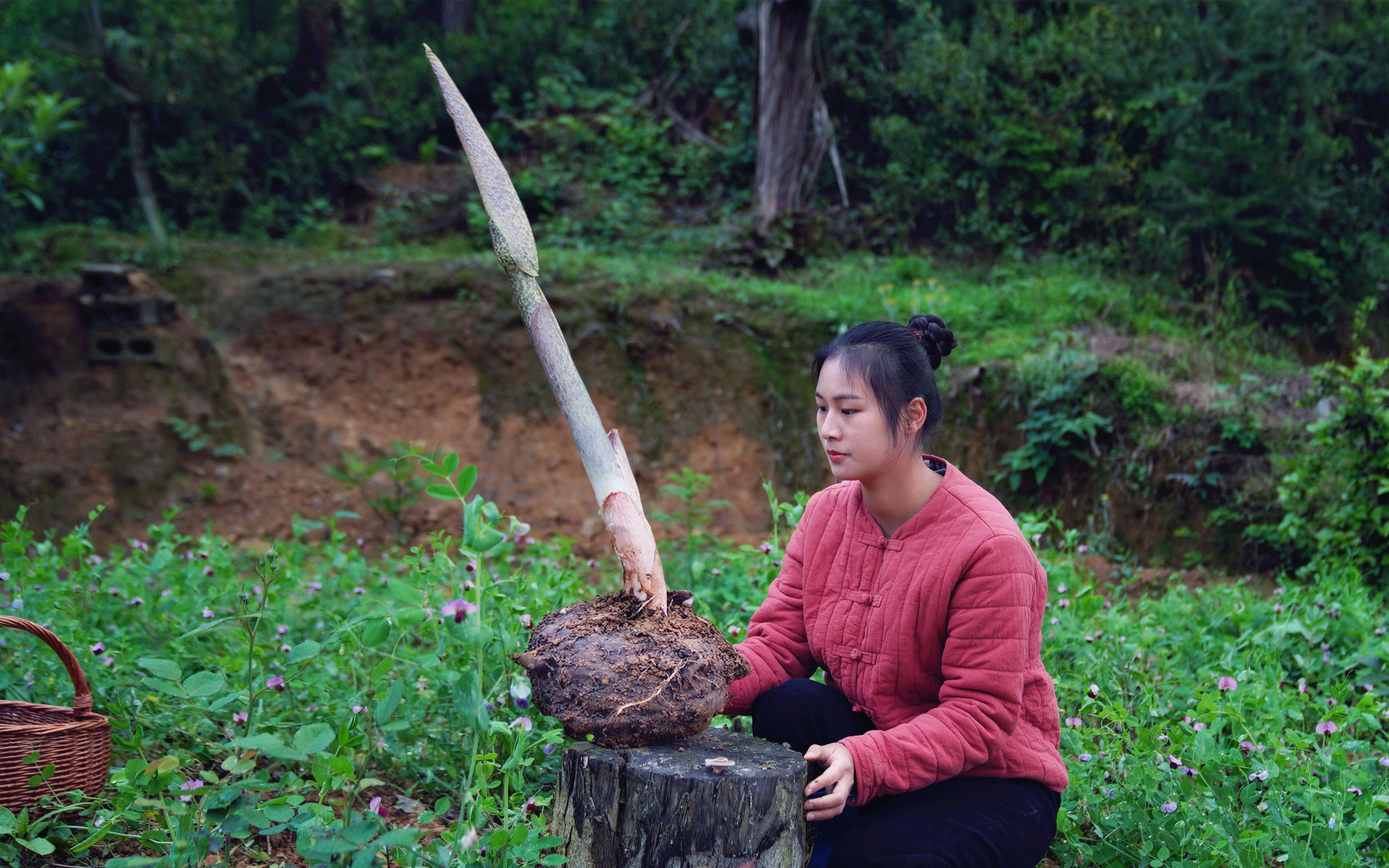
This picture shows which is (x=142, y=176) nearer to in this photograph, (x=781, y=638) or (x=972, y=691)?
(x=781, y=638)

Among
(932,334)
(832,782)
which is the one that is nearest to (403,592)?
(832,782)

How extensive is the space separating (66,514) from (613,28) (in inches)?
304

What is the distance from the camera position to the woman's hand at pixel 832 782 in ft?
5.71

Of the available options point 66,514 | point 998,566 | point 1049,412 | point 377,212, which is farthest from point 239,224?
point 998,566

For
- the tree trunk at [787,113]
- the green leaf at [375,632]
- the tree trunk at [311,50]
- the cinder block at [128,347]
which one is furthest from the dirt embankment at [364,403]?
the green leaf at [375,632]

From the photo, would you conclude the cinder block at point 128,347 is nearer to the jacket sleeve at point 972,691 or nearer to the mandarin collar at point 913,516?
the mandarin collar at point 913,516

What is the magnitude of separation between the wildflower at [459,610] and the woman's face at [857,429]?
2.63 feet

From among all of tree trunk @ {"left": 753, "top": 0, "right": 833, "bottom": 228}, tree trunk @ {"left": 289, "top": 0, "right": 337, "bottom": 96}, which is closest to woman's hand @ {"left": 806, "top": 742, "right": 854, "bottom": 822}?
tree trunk @ {"left": 753, "top": 0, "right": 833, "bottom": 228}

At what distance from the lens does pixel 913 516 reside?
6.68ft

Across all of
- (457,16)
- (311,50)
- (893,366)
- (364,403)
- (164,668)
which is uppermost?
(457,16)

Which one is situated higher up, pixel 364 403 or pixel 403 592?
pixel 364 403

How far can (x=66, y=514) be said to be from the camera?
6.09m

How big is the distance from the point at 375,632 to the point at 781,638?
1.01 m

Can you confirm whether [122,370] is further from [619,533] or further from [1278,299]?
[1278,299]
